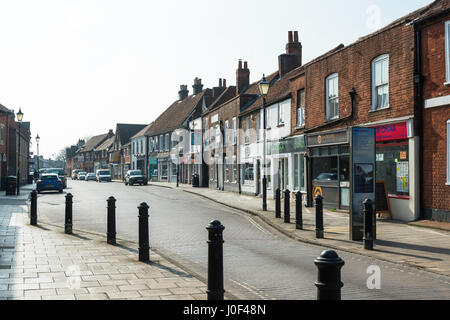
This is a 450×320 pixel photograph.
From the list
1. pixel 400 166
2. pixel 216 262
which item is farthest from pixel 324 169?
pixel 216 262

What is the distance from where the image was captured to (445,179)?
13.6m

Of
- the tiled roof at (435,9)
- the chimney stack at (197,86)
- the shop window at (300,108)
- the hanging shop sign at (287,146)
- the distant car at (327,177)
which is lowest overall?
the distant car at (327,177)

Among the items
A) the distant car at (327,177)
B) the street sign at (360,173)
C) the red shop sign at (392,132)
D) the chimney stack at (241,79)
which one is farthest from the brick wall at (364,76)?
the chimney stack at (241,79)

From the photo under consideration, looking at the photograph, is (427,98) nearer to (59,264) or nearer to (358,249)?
(358,249)

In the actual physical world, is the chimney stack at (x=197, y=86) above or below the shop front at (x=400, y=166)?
above

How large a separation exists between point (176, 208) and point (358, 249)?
11.6 metres

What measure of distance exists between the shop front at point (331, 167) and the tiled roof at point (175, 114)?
30.3 metres

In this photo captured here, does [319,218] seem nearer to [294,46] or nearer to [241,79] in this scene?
[294,46]

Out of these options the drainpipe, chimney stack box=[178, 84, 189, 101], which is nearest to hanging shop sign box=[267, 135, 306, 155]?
the drainpipe

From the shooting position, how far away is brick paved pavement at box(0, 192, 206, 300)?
6.14 metres

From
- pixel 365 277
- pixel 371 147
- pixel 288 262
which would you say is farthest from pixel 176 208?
pixel 365 277

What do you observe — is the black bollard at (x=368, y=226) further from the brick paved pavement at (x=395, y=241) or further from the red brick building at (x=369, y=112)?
the red brick building at (x=369, y=112)

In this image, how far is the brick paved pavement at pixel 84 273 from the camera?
242 inches

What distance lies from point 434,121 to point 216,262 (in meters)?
10.9
